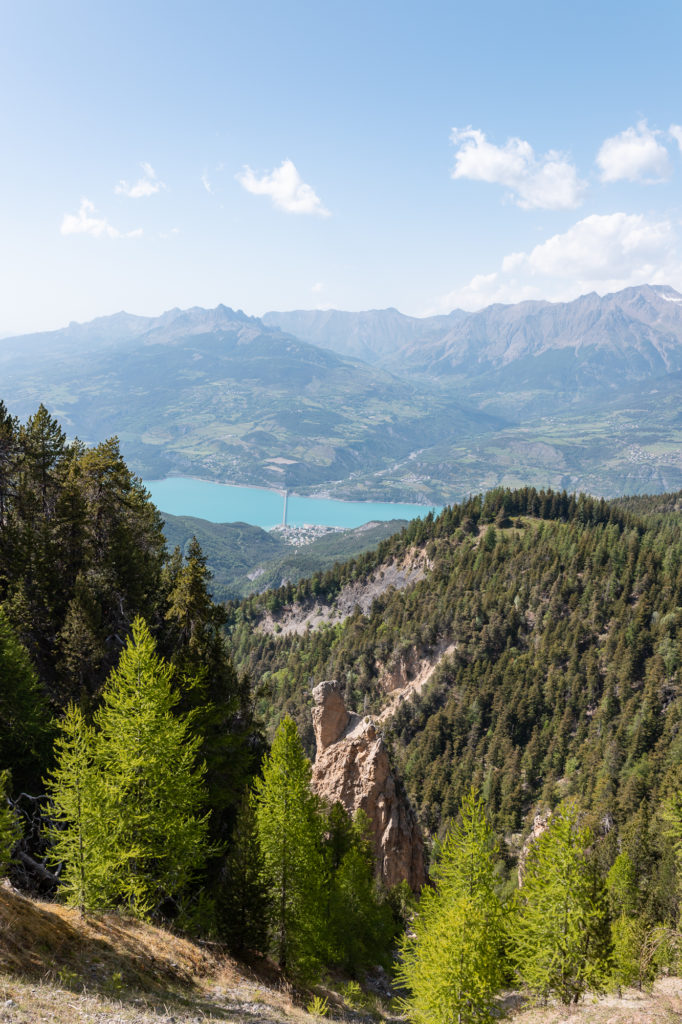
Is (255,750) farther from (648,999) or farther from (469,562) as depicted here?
(469,562)

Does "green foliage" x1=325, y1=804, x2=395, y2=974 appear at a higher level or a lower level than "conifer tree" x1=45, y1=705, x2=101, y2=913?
lower

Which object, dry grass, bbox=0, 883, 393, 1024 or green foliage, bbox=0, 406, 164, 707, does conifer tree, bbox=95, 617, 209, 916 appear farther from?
green foliage, bbox=0, 406, 164, 707

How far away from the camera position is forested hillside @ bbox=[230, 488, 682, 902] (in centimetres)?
8275

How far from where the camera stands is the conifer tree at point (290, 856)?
25.3 m

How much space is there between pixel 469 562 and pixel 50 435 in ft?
376

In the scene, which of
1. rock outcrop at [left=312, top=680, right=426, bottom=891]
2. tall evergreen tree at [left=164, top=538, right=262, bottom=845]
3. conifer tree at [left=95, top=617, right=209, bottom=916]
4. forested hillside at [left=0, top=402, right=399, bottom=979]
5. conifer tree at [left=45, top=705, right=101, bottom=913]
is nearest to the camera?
conifer tree at [left=45, top=705, right=101, bottom=913]

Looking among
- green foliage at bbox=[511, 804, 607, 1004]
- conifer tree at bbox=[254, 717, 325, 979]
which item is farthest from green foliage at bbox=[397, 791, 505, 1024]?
conifer tree at bbox=[254, 717, 325, 979]

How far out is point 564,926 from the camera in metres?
24.3

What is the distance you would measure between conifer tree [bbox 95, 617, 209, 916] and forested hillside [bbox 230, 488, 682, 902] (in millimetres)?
48910

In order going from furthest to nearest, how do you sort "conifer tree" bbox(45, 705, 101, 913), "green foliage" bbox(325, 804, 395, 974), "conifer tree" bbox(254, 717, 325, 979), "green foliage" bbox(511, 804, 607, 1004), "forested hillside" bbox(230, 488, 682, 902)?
"forested hillside" bbox(230, 488, 682, 902)
"green foliage" bbox(325, 804, 395, 974)
"conifer tree" bbox(254, 717, 325, 979)
"green foliage" bbox(511, 804, 607, 1004)
"conifer tree" bbox(45, 705, 101, 913)

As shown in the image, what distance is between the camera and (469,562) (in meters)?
142

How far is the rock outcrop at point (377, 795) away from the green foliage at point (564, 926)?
33.1 metres

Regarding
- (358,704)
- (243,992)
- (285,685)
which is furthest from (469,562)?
(243,992)

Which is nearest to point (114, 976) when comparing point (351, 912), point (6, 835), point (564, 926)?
point (6, 835)
